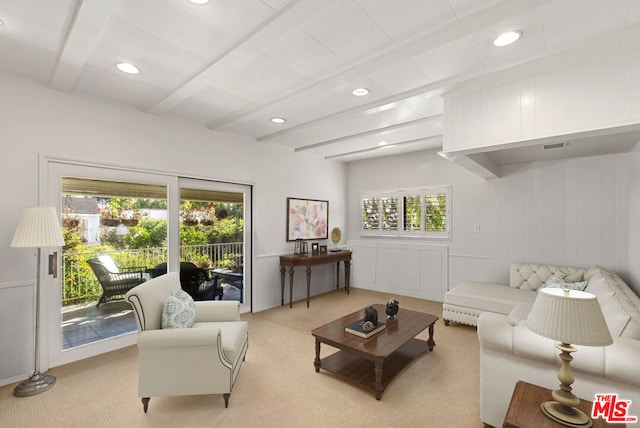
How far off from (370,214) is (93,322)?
470 cm

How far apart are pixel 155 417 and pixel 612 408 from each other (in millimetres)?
2785

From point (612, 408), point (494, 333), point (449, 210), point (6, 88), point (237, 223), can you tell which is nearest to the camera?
point (612, 408)

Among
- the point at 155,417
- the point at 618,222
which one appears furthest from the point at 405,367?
the point at 618,222

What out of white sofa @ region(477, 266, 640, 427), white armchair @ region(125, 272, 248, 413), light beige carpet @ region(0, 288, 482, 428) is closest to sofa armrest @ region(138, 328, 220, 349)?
white armchair @ region(125, 272, 248, 413)

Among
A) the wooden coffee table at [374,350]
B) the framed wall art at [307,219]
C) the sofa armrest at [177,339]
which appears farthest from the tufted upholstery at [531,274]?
the sofa armrest at [177,339]

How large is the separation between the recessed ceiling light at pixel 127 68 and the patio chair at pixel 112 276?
1892 millimetres

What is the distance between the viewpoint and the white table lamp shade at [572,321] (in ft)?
→ 4.47

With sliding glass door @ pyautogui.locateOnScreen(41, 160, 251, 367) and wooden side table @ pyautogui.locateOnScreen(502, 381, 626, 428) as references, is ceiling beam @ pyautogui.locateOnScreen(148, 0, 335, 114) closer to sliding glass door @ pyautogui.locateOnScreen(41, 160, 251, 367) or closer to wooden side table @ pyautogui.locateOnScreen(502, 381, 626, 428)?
sliding glass door @ pyautogui.locateOnScreen(41, 160, 251, 367)

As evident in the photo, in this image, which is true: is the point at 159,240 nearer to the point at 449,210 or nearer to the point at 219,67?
the point at 219,67

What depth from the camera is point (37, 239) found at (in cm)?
245

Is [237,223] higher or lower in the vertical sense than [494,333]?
higher

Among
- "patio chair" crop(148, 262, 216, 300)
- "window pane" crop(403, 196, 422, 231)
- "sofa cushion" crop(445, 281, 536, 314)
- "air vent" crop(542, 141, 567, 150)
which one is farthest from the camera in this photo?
"window pane" crop(403, 196, 422, 231)

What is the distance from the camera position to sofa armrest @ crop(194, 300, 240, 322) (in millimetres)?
2852

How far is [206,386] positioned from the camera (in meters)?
2.24
